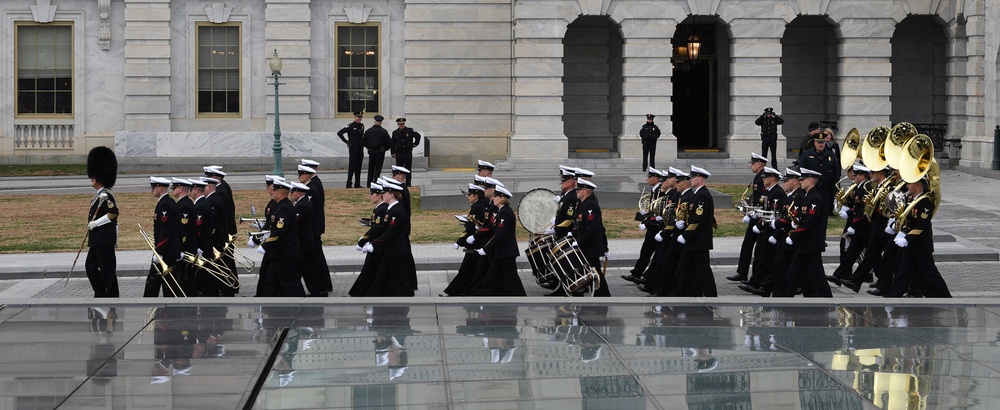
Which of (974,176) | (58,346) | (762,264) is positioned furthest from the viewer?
(974,176)

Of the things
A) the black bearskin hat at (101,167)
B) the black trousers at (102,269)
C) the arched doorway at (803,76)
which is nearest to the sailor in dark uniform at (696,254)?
the black trousers at (102,269)

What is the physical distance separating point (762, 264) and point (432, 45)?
69.4 feet

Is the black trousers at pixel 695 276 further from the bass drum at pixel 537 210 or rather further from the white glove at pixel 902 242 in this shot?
the white glove at pixel 902 242

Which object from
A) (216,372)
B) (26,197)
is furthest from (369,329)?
(26,197)

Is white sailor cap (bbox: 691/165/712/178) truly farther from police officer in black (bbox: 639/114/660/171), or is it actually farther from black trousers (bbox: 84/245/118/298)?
police officer in black (bbox: 639/114/660/171)

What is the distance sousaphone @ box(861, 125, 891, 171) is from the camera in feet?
54.7

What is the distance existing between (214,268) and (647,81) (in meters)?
20.9

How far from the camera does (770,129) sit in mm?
32781

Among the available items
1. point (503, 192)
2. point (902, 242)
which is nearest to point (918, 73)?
point (902, 242)

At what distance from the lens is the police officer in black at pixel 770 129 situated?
32781 mm

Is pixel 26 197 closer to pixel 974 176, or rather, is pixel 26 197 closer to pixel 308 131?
pixel 308 131

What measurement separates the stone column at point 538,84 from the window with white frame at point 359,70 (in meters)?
4.34

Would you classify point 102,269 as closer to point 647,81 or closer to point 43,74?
point 647,81

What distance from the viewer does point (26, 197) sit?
2691cm
